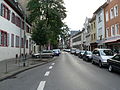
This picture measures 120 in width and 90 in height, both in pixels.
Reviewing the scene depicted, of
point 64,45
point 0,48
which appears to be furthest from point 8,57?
point 64,45

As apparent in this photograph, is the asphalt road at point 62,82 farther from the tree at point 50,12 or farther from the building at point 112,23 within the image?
the tree at point 50,12

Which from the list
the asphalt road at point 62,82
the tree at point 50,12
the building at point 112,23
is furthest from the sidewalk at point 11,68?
the tree at point 50,12

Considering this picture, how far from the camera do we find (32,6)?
39.8m

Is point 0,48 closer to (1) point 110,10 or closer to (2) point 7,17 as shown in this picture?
(2) point 7,17

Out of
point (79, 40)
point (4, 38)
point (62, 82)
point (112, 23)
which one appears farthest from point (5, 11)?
point (79, 40)

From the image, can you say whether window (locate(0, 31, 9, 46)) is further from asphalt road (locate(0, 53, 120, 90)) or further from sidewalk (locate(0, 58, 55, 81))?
asphalt road (locate(0, 53, 120, 90))

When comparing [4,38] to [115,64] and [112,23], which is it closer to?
[115,64]

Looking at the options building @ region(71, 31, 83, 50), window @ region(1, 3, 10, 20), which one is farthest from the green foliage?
building @ region(71, 31, 83, 50)

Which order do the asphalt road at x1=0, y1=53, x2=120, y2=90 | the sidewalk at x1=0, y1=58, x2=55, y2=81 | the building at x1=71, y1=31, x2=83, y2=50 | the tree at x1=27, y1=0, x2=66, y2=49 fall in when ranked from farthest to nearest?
the building at x1=71, y1=31, x2=83, y2=50
the tree at x1=27, y1=0, x2=66, y2=49
the sidewalk at x1=0, y1=58, x2=55, y2=81
the asphalt road at x1=0, y1=53, x2=120, y2=90

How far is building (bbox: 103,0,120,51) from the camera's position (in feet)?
99.9

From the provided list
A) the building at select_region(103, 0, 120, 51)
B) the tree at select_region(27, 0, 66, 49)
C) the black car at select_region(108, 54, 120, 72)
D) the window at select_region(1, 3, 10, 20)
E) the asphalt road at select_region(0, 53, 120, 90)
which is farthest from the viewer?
the tree at select_region(27, 0, 66, 49)

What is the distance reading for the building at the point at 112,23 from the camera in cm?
3045

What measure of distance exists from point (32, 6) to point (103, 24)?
50.2 ft

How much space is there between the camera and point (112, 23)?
33.1 meters
